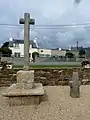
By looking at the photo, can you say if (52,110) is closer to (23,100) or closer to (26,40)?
(23,100)

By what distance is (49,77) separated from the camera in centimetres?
1134

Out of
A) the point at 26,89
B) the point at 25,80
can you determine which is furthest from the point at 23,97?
the point at 25,80

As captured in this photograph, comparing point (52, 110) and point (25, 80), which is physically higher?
point (25, 80)

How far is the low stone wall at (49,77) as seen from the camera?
11023 mm

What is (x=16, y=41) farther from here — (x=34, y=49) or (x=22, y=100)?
(x=22, y=100)

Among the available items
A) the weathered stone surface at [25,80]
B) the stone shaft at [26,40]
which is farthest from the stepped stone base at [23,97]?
the stone shaft at [26,40]

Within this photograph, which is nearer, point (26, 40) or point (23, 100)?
point (23, 100)

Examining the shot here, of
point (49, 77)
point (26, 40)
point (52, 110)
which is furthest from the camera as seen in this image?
point (49, 77)

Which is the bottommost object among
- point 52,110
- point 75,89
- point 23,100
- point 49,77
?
point 52,110

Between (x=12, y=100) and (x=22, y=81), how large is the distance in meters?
0.63

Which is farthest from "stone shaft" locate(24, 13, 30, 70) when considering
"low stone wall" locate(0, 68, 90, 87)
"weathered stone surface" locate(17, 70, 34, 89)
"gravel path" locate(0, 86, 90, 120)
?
"low stone wall" locate(0, 68, 90, 87)

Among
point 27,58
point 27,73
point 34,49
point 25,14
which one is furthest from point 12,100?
point 34,49

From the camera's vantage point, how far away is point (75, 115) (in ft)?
18.9

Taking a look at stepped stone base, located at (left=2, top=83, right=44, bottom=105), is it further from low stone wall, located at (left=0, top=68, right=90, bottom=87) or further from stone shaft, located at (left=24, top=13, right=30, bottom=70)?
low stone wall, located at (left=0, top=68, right=90, bottom=87)
